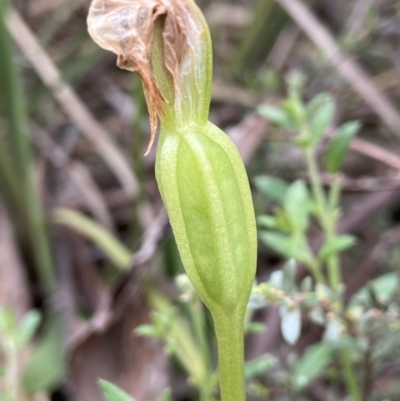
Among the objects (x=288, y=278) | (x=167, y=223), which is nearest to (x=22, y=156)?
(x=167, y=223)

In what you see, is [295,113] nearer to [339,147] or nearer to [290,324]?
[339,147]

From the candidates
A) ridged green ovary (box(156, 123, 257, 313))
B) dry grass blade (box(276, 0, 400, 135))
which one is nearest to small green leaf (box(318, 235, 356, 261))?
ridged green ovary (box(156, 123, 257, 313))

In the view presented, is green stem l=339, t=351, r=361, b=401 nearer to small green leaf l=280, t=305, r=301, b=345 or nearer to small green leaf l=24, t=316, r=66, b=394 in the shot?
small green leaf l=280, t=305, r=301, b=345

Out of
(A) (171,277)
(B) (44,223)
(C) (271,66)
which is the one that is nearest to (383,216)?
(A) (171,277)

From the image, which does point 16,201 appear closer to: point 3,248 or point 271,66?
point 3,248

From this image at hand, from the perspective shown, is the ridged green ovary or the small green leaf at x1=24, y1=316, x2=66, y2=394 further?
the small green leaf at x1=24, y1=316, x2=66, y2=394

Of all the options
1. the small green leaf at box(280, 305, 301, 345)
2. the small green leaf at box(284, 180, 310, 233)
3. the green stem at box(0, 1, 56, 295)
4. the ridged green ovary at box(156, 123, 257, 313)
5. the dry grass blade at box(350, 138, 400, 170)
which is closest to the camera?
the ridged green ovary at box(156, 123, 257, 313)

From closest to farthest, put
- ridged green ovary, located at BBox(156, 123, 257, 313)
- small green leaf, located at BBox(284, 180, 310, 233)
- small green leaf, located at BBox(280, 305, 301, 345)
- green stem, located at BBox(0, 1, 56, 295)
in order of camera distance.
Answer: ridged green ovary, located at BBox(156, 123, 257, 313), small green leaf, located at BBox(280, 305, 301, 345), small green leaf, located at BBox(284, 180, 310, 233), green stem, located at BBox(0, 1, 56, 295)
